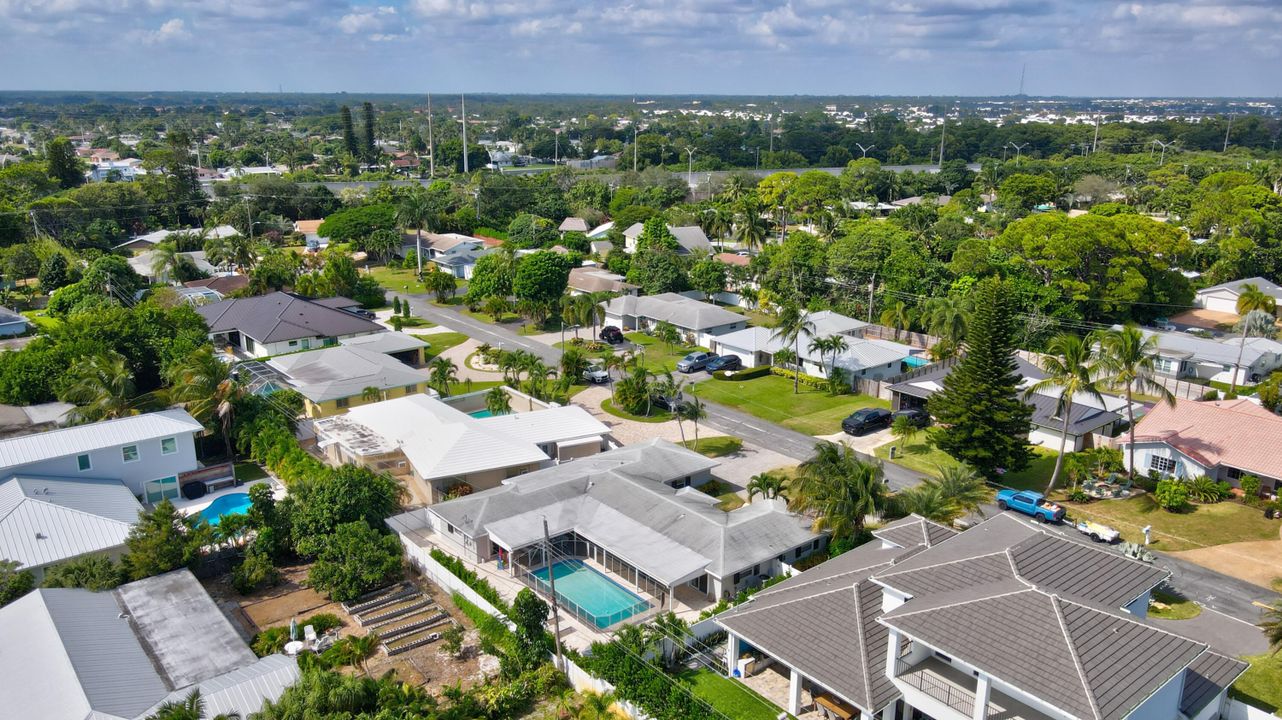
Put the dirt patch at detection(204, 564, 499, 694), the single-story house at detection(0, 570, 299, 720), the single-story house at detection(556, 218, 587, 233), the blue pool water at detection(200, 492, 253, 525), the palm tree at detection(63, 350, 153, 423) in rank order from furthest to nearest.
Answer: the single-story house at detection(556, 218, 587, 233) → the palm tree at detection(63, 350, 153, 423) → the blue pool water at detection(200, 492, 253, 525) → the dirt patch at detection(204, 564, 499, 694) → the single-story house at detection(0, 570, 299, 720)

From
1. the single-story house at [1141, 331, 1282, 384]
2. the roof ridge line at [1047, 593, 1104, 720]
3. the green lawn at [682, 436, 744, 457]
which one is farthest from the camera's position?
the single-story house at [1141, 331, 1282, 384]

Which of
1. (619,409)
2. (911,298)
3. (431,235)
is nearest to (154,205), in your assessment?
(431,235)

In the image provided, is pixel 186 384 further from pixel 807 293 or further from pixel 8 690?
pixel 807 293

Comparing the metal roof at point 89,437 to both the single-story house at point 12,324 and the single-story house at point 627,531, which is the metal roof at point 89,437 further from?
the single-story house at point 12,324

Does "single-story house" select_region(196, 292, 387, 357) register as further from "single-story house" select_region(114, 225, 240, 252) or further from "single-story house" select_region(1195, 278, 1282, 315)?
"single-story house" select_region(1195, 278, 1282, 315)

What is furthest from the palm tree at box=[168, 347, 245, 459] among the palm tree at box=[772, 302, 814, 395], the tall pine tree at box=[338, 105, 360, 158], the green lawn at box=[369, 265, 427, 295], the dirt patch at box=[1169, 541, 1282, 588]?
the tall pine tree at box=[338, 105, 360, 158]

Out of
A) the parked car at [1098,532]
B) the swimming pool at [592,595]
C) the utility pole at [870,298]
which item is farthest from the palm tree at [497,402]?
the utility pole at [870,298]

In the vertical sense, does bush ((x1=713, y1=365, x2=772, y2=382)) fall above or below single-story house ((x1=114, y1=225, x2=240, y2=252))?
below

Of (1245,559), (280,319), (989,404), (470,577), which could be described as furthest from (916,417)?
(280,319)
